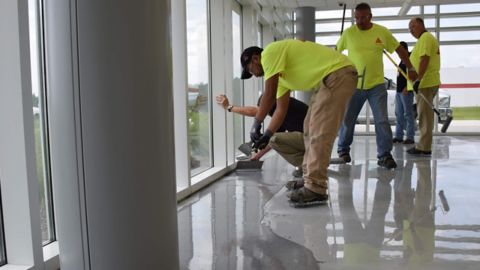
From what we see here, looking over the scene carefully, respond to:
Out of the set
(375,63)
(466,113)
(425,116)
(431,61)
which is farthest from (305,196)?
(466,113)

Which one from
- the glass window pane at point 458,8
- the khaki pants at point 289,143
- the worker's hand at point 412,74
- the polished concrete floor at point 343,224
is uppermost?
the glass window pane at point 458,8

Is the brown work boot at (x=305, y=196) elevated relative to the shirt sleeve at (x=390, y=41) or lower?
lower

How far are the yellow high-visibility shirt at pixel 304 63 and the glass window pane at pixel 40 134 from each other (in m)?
1.20

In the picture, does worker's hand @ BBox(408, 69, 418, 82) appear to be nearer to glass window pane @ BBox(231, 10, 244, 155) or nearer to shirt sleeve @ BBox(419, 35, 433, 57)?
shirt sleeve @ BBox(419, 35, 433, 57)

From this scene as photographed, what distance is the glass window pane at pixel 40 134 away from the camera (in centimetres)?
199

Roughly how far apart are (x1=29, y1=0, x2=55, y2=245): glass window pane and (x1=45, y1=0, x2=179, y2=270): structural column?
796 mm

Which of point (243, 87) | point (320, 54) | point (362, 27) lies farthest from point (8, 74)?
point (243, 87)

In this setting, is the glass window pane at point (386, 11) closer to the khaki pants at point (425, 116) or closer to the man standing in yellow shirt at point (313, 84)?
the khaki pants at point (425, 116)

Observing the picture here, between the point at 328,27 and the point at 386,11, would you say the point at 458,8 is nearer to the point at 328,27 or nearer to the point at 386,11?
the point at 386,11

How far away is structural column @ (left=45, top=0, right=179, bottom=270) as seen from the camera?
1231 mm

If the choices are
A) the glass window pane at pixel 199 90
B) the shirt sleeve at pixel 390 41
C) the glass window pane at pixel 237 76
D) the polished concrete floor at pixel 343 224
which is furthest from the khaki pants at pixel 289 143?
the glass window pane at pixel 237 76

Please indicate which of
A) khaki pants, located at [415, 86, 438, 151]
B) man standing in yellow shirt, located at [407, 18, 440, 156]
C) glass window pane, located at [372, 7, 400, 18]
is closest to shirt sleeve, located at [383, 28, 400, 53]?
man standing in yellow shirt, located at [407, 18, 440, 156]

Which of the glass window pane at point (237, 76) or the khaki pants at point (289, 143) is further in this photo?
the glass window pane at point (237, 76)

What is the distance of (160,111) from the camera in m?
1.34
